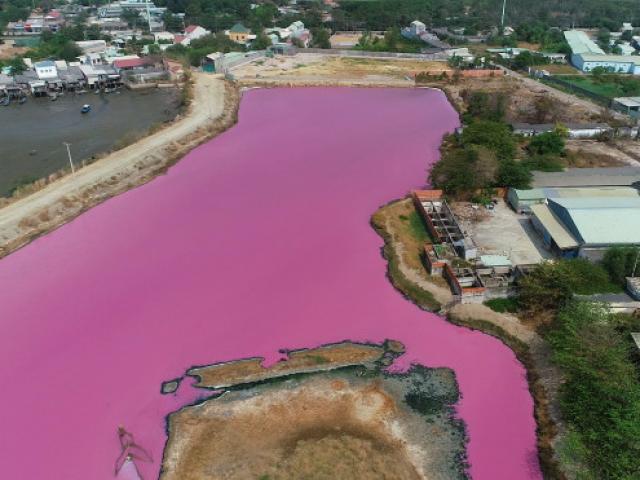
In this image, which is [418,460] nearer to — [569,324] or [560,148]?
[569,324]

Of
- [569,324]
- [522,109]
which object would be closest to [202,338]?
[569,324]

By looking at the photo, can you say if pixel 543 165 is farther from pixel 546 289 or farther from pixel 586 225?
pixel 546 289

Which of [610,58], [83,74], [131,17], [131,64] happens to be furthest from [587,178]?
[131,17]

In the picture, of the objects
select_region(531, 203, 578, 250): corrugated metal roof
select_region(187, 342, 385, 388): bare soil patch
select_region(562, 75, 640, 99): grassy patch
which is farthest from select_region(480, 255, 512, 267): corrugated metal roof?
select_region(562, 75, 640, 99): grassy patch

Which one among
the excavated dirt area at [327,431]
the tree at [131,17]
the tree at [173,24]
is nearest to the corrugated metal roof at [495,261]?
the excavated dirt area at [327,431]

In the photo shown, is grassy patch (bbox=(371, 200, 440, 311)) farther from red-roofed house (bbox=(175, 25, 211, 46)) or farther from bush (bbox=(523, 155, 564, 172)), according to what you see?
red-roofed house (bbox=(175, 25, 211, 46))

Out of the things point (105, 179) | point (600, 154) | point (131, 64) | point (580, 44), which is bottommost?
point (600, 154)
